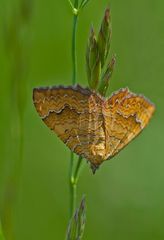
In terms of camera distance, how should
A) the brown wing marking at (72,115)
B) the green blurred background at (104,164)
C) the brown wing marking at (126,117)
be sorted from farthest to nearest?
the green blurred background at (104,164) < the brown wing marking at (126,117) < the brown wing marking at (72,115)

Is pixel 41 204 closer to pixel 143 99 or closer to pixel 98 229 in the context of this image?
pixel 98 229

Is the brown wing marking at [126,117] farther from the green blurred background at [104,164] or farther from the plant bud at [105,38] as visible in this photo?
the green blurred background at [104,164]

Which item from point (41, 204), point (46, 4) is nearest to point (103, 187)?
point (41, 204)

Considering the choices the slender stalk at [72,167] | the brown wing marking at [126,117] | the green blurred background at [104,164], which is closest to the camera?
the slender stalk at [72,167]

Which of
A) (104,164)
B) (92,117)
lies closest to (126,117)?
(92,117)

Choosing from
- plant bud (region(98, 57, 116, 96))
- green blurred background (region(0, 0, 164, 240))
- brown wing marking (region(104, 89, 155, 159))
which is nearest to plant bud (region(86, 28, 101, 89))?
plant bud (region(98, 57, 116, 96))

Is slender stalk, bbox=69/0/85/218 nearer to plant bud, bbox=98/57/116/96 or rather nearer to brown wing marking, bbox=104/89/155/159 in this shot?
plant bud, bbox=98/57/116/96

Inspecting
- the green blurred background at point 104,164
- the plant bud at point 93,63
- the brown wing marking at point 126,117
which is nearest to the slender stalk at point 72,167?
the plant bud at point 93,63
